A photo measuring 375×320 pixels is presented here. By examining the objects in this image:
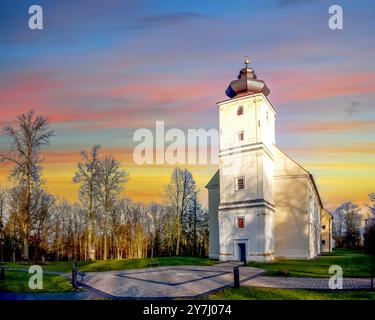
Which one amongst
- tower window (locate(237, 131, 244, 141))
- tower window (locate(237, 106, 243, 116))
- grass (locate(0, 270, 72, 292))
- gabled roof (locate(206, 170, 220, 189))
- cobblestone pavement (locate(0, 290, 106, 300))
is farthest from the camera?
gabled roof (locate(206, 170, 220, 189))

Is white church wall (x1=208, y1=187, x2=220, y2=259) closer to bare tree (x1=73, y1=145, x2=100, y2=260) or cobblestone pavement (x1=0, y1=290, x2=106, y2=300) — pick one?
bare tree (x1=73, y1=145, x2=100, y2=260)

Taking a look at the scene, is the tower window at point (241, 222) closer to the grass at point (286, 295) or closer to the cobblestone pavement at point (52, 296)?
the grass at point (286, 295)

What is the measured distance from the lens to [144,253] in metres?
40.7

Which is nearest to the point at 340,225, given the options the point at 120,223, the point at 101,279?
the point at 120,223

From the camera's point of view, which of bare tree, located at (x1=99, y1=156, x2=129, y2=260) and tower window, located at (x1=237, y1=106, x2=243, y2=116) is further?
tower window, located at (x1=237, y1=106, x2=243, y2=116)

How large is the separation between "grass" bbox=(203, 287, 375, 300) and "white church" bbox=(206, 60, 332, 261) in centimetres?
1609

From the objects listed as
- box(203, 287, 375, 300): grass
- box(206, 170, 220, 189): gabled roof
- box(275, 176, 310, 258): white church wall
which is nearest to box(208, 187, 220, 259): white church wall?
box(206, 170, 220, 189): gabled roof

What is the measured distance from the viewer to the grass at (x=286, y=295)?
34.4ft

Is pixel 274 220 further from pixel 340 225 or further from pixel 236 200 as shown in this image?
pixel 340 225

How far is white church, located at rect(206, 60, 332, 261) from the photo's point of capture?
28391 millimetres

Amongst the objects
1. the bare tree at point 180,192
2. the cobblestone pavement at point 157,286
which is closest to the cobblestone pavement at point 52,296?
the cobblestone pavement at point 157,286

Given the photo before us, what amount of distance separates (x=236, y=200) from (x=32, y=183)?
14249 mm

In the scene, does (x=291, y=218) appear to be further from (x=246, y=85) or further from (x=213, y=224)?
(x=246, y=85)

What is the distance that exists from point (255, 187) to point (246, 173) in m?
1.28
